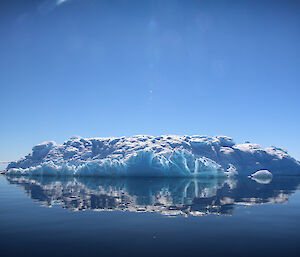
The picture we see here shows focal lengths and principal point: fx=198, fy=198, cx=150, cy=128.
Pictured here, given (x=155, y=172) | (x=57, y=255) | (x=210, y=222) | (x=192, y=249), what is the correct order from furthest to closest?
(x=155, y=172), (x=210, y=222), (x=192, y=249), (x=57, y=255)

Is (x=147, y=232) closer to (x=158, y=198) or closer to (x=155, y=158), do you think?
(x=158, y=198)

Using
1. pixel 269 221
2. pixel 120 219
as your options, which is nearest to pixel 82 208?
pixel 120 219

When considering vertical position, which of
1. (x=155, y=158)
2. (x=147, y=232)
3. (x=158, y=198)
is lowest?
(x=158, y=198)

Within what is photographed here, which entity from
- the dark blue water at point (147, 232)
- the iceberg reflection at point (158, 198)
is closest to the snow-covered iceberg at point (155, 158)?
the iceberg reflection at point (158, 198)

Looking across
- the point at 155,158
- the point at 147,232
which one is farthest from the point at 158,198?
the point at 155,158

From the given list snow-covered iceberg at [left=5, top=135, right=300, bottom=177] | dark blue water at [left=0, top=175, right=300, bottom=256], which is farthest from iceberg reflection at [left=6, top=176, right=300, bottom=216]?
snow-covered iceberg at [left=5, top=135, right=300, bottom=177]

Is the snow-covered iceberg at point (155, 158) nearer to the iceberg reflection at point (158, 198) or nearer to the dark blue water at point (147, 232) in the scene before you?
the iceberg reflection at point (158, 198)

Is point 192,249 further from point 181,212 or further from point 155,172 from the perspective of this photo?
point 155,172

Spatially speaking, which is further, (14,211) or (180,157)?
(180,157)

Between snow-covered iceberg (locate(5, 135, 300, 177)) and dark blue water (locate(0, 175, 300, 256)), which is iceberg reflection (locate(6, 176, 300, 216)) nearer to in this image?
dark blue water (locate(0, 175, 300, 256))
